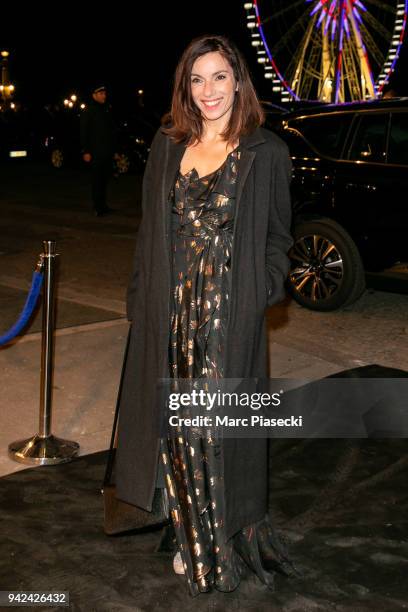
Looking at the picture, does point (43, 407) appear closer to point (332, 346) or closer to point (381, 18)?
point (332, 346)

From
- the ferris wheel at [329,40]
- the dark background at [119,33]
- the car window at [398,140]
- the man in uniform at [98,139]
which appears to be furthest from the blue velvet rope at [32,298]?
the dark background at [119,33]

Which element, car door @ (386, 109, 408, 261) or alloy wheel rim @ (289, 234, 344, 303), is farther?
alloy wheel rim @ (289, 234, 344, 303)

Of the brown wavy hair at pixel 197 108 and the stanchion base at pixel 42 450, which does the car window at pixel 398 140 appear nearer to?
the stanchion base at pixel 42 450

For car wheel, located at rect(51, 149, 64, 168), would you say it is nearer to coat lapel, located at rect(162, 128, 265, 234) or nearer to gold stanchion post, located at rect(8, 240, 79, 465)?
gold stanchion post, located at rect(8, 240, 79, 465)

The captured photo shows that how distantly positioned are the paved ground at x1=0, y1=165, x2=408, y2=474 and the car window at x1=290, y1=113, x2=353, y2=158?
1416mm

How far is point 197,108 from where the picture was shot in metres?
3.54

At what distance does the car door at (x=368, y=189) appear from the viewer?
7.93 m

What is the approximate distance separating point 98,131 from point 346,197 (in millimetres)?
6784

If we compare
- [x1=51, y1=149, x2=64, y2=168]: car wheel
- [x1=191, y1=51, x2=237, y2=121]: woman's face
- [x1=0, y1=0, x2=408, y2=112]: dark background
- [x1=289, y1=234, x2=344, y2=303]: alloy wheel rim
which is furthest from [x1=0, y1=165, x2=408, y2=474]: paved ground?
[x1=0, y1=0, x2=408, y2=112]: dark background

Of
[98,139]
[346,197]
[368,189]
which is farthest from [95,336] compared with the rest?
[98,139]

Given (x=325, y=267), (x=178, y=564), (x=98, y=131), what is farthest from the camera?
(x=98, y=131)

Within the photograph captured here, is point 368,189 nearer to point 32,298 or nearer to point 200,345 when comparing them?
point 32,298

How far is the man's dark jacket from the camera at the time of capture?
14.0 metres

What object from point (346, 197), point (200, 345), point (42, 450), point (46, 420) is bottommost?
point (42, 450)
